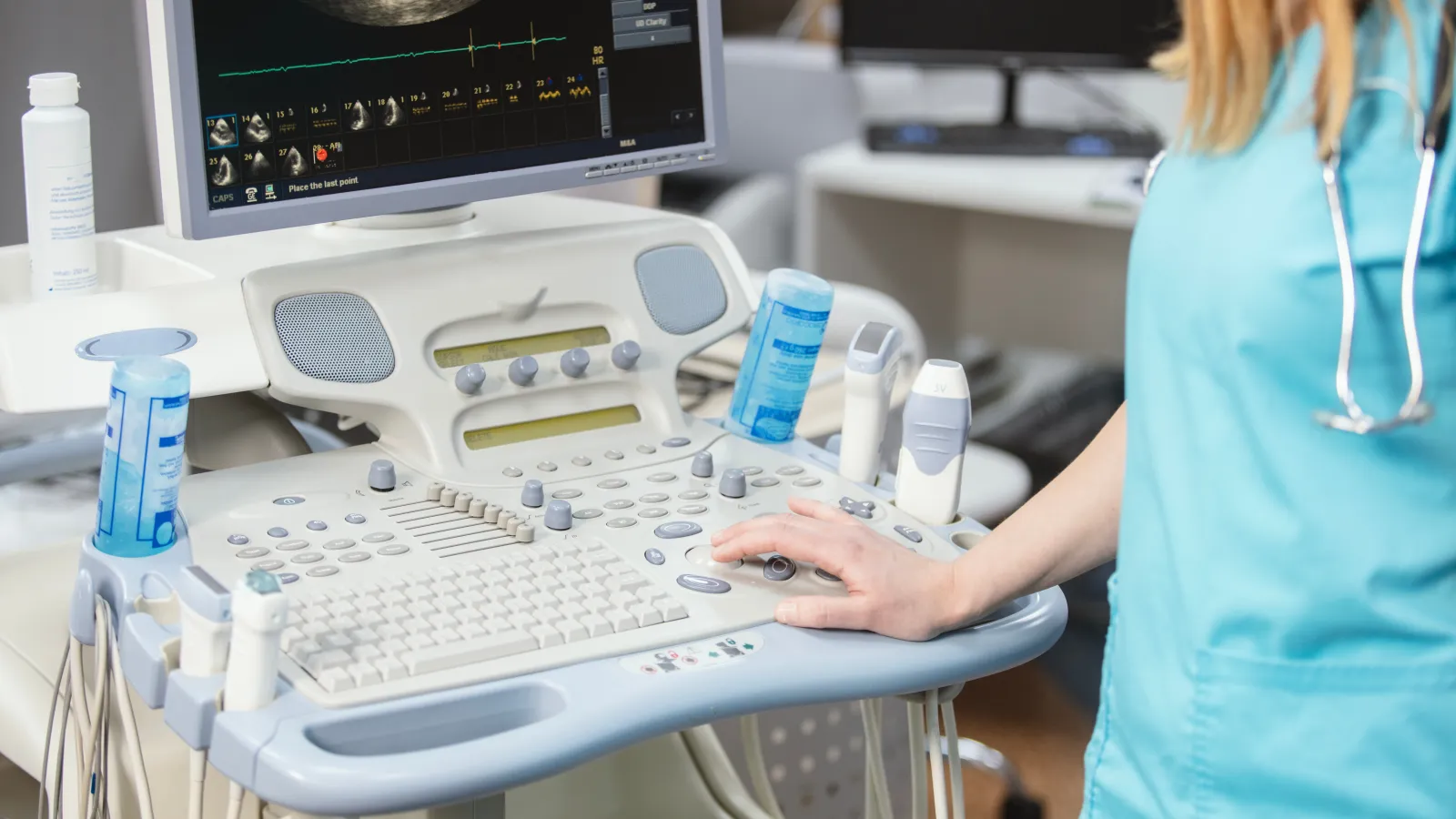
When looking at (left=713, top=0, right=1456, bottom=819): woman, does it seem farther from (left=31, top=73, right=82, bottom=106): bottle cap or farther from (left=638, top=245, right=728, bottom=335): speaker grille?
(left=31, top=73, right=82, bottom=106): bottle cap

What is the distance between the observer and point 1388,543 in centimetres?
82

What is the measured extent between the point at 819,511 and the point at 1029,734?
4.70ft

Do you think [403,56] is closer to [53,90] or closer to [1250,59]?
[53,90]

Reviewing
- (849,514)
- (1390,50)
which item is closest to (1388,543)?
(1390,50)

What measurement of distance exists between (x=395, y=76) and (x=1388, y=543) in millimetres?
765

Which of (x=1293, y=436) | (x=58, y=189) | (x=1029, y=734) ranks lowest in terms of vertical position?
(x=1029, y=734)

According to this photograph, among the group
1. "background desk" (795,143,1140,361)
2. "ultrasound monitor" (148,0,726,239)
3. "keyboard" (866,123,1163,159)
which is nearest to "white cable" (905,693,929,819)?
"ultrasound monitor" (148,0,726,239)

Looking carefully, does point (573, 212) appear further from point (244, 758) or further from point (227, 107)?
point (244, 758)

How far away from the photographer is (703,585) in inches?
41.9

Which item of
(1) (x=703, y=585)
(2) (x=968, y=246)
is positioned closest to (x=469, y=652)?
(1) (x=703, y=585)

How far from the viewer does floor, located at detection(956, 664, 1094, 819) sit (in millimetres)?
2234

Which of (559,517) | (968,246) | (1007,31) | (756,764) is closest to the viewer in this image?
(559,517)

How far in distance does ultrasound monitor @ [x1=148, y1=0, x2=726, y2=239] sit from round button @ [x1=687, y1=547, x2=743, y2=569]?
35 centimetres

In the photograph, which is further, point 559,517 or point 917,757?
point 917,757
